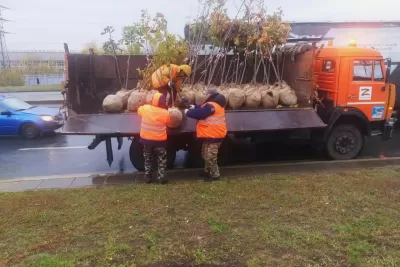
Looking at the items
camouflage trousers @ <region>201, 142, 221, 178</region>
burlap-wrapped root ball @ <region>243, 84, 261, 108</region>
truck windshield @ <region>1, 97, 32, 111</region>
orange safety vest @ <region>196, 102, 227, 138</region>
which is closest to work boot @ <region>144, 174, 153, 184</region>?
camouflage trousers @ <region>201, 142, 221, 178</region>

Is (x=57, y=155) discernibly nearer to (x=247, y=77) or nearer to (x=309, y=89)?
(x=247, y=77)

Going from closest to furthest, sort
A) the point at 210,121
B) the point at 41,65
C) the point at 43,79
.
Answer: the point at 210,121
the point at 43,79
the point at 41,65

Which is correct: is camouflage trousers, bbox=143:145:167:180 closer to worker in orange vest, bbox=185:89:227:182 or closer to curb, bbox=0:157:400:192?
curb, bbox=0:157:400:192

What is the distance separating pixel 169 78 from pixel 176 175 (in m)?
1.74

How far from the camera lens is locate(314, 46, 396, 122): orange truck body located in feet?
23.5

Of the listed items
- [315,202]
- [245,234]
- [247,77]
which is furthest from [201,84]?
[245,234]

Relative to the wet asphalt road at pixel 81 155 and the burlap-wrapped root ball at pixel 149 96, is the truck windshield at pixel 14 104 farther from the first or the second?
the burlap-wrapped root ball at pixel 149 96

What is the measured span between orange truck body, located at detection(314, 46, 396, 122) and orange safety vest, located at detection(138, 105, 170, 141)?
3566mm

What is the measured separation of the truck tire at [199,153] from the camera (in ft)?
22.6

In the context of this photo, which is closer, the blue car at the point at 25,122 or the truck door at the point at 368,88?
the truck door at the point at 368,88

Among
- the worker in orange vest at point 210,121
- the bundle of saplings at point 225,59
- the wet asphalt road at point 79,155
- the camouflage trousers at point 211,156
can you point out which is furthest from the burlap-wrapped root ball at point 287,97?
the camouflage trousers at point 211,156

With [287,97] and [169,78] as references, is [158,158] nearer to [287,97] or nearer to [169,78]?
[169,78]

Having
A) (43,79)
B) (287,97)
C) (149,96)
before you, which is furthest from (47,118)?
(43,79)

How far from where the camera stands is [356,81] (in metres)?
7.26
